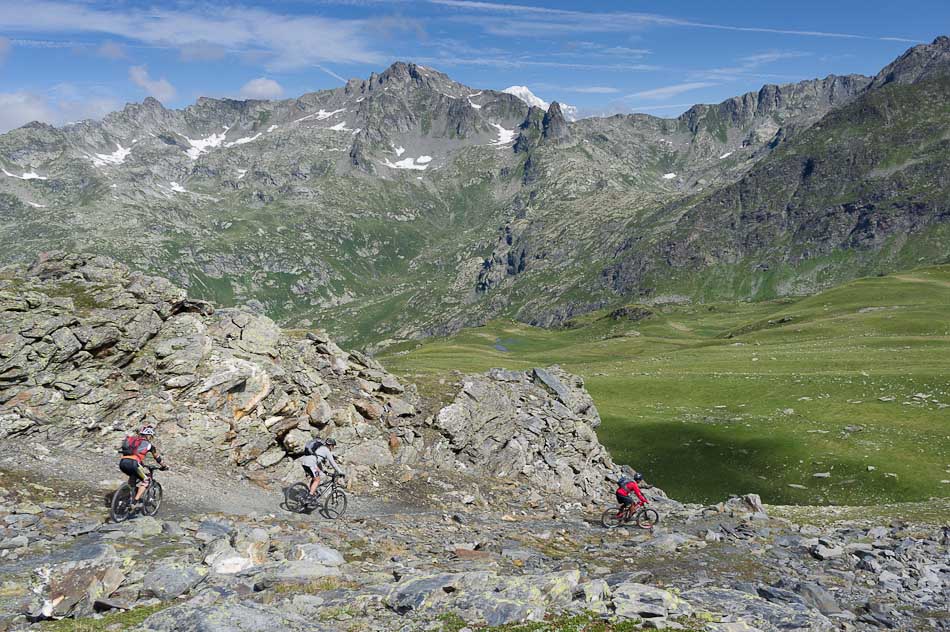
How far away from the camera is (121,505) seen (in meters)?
21.1

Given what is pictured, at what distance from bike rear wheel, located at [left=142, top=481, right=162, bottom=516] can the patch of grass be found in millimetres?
8949

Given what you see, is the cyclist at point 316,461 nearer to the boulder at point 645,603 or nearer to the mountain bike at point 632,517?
the mountain bike at point 632,517

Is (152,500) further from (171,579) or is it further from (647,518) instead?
(647,518)

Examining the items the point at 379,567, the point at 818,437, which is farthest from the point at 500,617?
the point at 818,437

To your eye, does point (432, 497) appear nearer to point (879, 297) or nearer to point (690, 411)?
point (690, 411)

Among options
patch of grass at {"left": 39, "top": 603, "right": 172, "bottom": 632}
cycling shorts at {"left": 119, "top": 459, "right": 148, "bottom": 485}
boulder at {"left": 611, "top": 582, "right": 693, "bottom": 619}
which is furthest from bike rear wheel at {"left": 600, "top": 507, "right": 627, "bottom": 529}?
patch of grass at {"left": 39, "top": 603, "right": 172, "bottom": 632}

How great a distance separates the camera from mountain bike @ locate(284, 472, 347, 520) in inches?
1013

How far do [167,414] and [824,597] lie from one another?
1195 inches

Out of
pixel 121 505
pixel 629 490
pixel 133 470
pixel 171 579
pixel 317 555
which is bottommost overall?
pixel 629 490

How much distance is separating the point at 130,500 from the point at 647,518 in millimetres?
24696

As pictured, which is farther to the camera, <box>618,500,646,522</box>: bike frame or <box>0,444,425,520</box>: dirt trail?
<box>618,500,646,522</box>: bike frame

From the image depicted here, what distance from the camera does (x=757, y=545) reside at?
984 inches

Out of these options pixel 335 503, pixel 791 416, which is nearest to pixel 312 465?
pixel 335 503

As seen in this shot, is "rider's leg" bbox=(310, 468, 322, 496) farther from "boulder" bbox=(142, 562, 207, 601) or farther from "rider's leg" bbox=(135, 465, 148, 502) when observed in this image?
"boulder" bbox=(142, 562, 207, 601)
